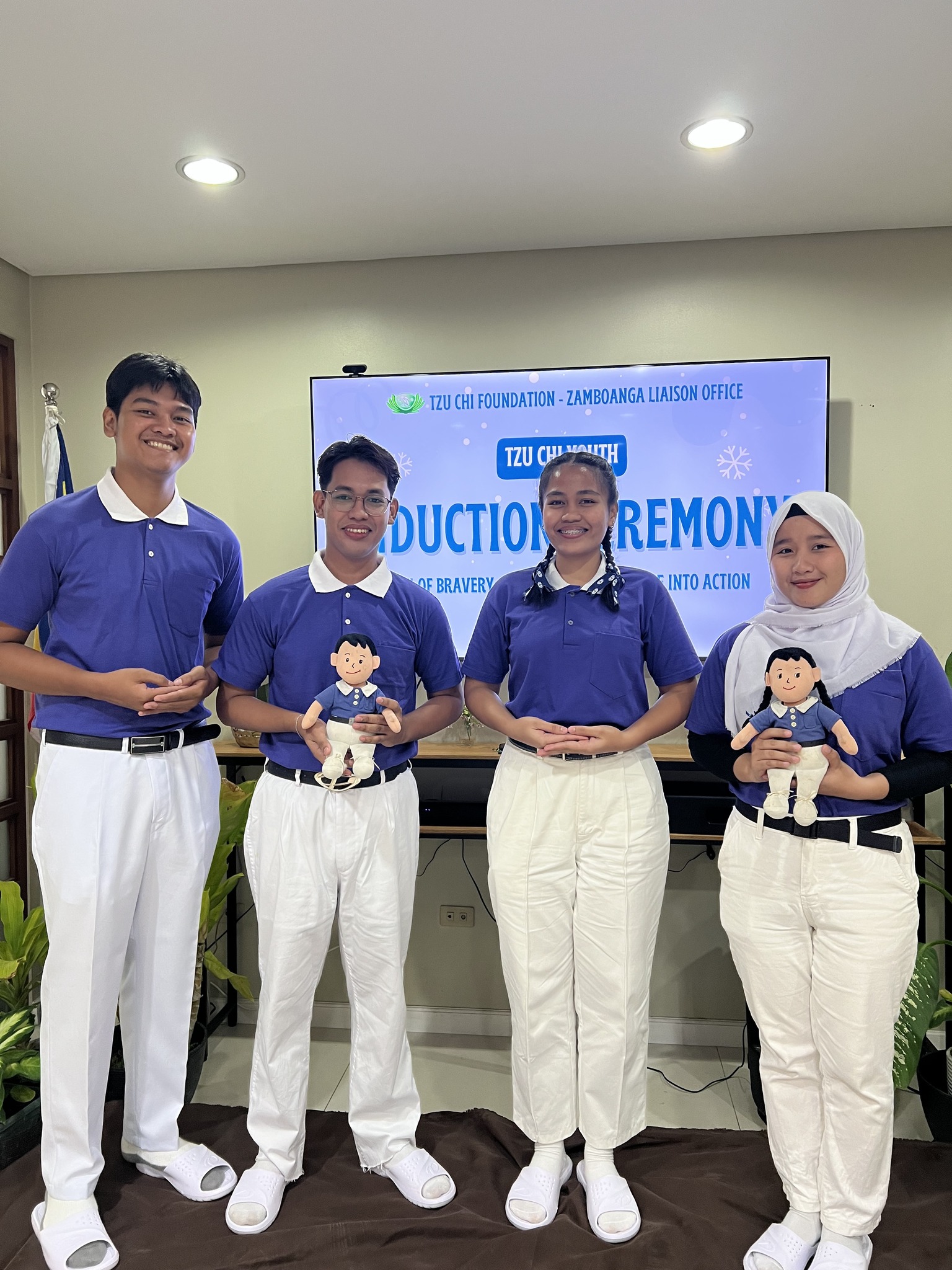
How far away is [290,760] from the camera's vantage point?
2.03m

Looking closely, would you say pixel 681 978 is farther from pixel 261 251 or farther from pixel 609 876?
pixel 261 251

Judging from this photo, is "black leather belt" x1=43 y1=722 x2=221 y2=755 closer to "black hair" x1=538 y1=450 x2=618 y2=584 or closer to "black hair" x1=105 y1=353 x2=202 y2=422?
"black hair" x1=105 y1=353 x2=202 y2=422

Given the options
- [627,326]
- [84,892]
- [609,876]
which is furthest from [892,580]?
[84,892]

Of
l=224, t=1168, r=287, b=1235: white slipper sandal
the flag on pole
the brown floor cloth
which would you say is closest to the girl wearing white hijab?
the brown floor cloth

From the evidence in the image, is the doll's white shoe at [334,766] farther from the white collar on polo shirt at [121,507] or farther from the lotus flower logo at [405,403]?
the lotus flower logo at [405,403]

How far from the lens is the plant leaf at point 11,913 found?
8.21ft

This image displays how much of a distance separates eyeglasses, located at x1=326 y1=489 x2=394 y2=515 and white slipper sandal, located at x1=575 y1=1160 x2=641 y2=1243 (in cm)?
161

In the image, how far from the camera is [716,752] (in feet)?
6.50

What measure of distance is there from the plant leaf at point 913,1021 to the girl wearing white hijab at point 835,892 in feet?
1.49

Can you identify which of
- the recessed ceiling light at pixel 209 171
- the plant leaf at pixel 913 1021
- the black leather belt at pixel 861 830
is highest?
the recessed ceiling light at pixel 209 171

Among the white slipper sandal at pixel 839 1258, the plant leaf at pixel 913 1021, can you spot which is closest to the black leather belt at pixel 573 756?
the plant leaf at pixel 913 1021

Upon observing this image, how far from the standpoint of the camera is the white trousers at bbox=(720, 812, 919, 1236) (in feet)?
5.74

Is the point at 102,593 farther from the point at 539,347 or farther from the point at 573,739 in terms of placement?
the point at 539,347

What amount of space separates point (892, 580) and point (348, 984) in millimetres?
2213
